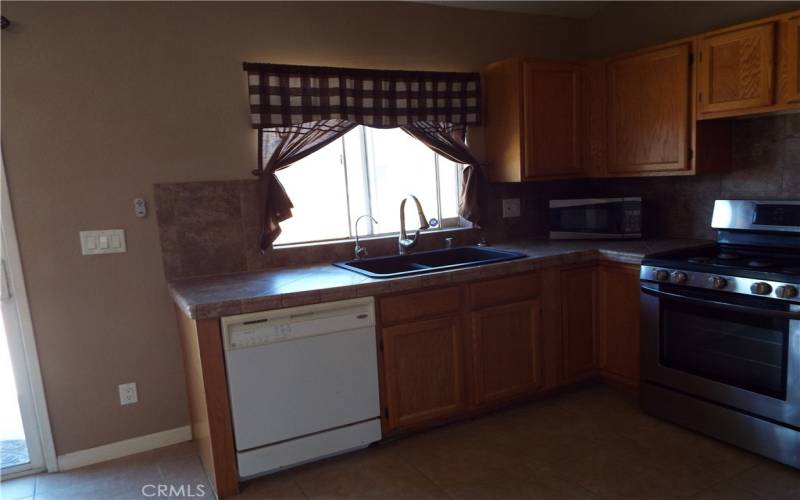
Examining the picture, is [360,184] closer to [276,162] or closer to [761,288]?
[276,162]

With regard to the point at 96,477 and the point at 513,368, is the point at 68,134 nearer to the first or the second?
the point at 96,477

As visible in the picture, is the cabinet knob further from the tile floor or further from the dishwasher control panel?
the dishwasher control panel

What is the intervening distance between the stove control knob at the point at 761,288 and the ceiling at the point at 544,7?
7.32 feet

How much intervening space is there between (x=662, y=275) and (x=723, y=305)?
302 millimetres

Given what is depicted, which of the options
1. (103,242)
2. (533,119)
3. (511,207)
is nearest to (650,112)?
(533,119)

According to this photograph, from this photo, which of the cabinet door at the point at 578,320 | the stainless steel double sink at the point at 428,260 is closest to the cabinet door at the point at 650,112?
the cabinet door at the point at 578,320

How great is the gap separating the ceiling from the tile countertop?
60.5 inches

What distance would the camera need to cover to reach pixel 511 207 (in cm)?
367

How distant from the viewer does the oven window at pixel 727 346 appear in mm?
2299

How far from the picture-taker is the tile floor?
2.26 meters

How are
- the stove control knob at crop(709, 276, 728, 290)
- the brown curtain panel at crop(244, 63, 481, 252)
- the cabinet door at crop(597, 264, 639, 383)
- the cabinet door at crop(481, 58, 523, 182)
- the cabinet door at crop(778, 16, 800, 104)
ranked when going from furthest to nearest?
the cabinet door at crop(481, 58, 523, 182), the cabinet door at crop(597, 264, 639, 383), the brown curtain panel at crop(244, 63, 481, 252), the cabinet door at crop(778, 16, 800, 104), the stove control knob at crop(709, 276, 728, 290)

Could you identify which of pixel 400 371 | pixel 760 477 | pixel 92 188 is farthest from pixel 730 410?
pixel 92 188

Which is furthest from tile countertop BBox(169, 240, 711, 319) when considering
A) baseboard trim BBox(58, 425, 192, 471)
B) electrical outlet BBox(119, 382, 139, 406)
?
baseboard trim BBox(58, 425, 192, 471)

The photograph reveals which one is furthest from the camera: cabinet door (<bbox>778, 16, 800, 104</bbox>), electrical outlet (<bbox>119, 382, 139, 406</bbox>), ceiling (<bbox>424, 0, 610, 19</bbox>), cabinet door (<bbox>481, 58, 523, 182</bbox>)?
ceiling (<bbox>424, 0, 610, 19</bbox>)
